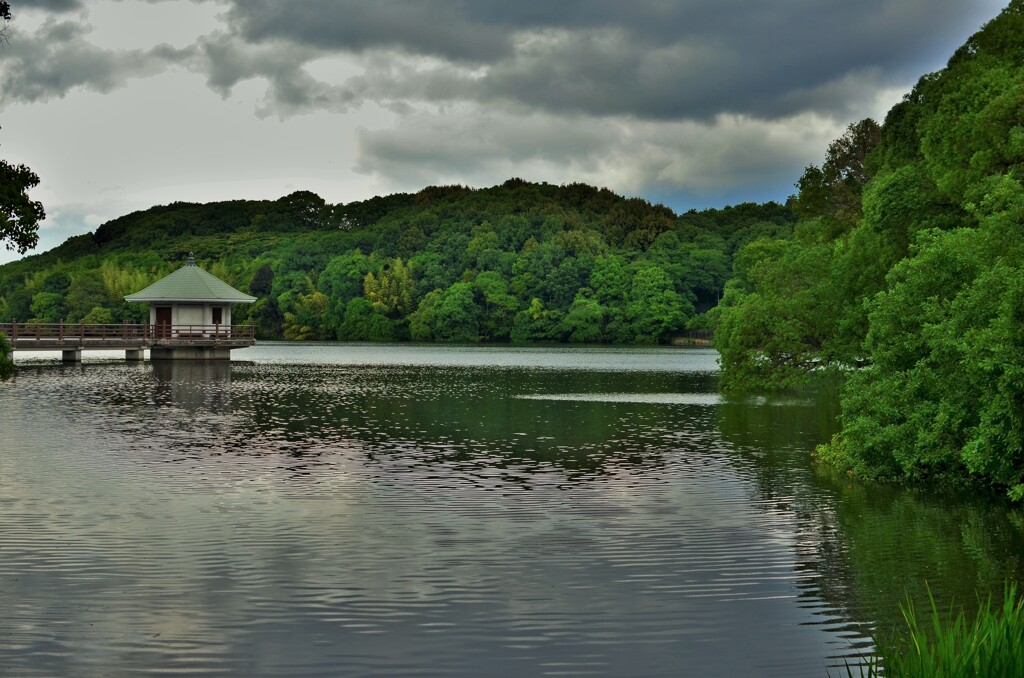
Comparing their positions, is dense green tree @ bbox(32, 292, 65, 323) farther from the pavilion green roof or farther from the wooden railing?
the pavilion green roof

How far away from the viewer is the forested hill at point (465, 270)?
423ft

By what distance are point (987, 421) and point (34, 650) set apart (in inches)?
546

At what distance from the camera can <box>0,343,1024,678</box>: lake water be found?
32.7 feet

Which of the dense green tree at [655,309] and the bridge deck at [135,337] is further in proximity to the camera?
the dense green tree at [655,309]

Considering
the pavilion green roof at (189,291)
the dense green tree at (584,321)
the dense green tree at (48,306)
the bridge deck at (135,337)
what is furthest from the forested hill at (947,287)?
the dense green tree at (48,306)

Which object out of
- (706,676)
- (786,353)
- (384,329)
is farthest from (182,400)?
(384,329)

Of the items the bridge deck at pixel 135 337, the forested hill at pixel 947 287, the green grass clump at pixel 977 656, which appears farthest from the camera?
the bridge deck at pixel 135 337

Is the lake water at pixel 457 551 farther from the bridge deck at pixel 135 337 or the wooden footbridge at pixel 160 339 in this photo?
the wooden footbridge at pixel 160 339

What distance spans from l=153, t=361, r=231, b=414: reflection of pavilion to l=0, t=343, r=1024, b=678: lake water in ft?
25.3

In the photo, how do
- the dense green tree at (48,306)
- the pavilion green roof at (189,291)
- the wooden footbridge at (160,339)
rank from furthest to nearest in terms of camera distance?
the dense green tree at (48,306) < the pavilion green roof at (189,291) < the wooden footbridge at (160,339)

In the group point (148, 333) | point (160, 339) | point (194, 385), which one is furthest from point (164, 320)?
point (194, 385)

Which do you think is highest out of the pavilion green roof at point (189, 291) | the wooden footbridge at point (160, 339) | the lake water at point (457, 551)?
the pavilion green roof at point (189, 291)

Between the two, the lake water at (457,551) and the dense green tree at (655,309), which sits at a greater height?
the dense green tree at (655,309)

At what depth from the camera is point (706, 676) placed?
9.27 metres
